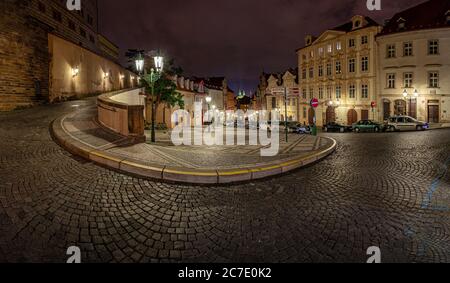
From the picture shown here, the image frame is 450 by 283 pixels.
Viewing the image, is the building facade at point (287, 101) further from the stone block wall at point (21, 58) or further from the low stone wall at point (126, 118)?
the low stone wall at point (126, 118)

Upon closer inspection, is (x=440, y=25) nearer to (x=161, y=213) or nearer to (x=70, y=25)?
(x=161, y=213)

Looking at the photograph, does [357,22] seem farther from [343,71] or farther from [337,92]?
[337,92]

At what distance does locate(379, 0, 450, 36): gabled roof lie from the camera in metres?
28.8

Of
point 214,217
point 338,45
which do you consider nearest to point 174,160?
point 214,217

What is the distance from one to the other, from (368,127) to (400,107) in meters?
9.20

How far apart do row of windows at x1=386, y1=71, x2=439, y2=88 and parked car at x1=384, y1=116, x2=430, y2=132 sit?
8858 mm

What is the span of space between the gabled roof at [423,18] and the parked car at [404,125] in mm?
13885

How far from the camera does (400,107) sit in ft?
101

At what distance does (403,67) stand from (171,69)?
29.0 m

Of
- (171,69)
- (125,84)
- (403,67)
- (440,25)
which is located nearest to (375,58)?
(403,67)

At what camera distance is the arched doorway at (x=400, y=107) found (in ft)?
100

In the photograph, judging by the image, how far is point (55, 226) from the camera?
342 centimetres

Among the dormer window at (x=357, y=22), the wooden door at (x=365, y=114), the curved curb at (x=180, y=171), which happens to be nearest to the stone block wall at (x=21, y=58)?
the curved curb at (x=180, y=171)
